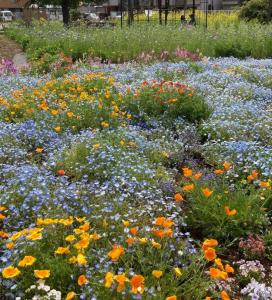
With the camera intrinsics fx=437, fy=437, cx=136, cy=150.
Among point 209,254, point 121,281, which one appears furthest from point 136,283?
point 209,254

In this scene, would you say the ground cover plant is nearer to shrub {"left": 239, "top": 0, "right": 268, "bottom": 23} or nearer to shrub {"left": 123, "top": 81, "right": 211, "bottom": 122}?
shrub {"left": 123, "top": 81, "right": 211, "bottom": 122}

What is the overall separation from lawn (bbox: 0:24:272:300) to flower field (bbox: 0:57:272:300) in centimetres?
1

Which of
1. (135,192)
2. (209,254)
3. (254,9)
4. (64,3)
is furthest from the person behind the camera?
(254,9)

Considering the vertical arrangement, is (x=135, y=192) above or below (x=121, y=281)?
below

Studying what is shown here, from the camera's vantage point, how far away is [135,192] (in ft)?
13.0

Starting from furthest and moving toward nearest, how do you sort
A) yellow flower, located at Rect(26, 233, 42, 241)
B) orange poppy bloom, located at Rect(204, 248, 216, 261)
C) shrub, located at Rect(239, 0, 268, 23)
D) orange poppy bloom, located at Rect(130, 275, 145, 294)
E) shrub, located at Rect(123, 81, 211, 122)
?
shrub, located at Rect(239, 0, 268, 23)
shrub, located at Rect(123, 81, 211, 122)
yellow flower, located at Rect(26, 233, 42, 241)
orange poppy bloom, located at Rect(204, 248, 216, 261)
orange poppy bloom, located at Rect(130, 275, 145, 294)

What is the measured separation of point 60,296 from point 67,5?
98.4 feet

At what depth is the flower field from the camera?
2.70m

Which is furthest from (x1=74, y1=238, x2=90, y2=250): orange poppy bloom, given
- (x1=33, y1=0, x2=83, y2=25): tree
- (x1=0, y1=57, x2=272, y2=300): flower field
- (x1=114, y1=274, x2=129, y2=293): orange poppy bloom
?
(x1=33, y1=0, x2=83, y2=25): tree

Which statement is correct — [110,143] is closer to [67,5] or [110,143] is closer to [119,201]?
[119,201]

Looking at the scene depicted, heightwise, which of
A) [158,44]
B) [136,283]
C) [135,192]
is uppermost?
[158,44]

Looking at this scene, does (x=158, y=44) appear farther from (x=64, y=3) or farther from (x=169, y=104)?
(x=64, y=3)

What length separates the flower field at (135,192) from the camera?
2.70 m

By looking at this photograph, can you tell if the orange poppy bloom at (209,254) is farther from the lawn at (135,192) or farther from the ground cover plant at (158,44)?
the ground cover plant at (158,44)
